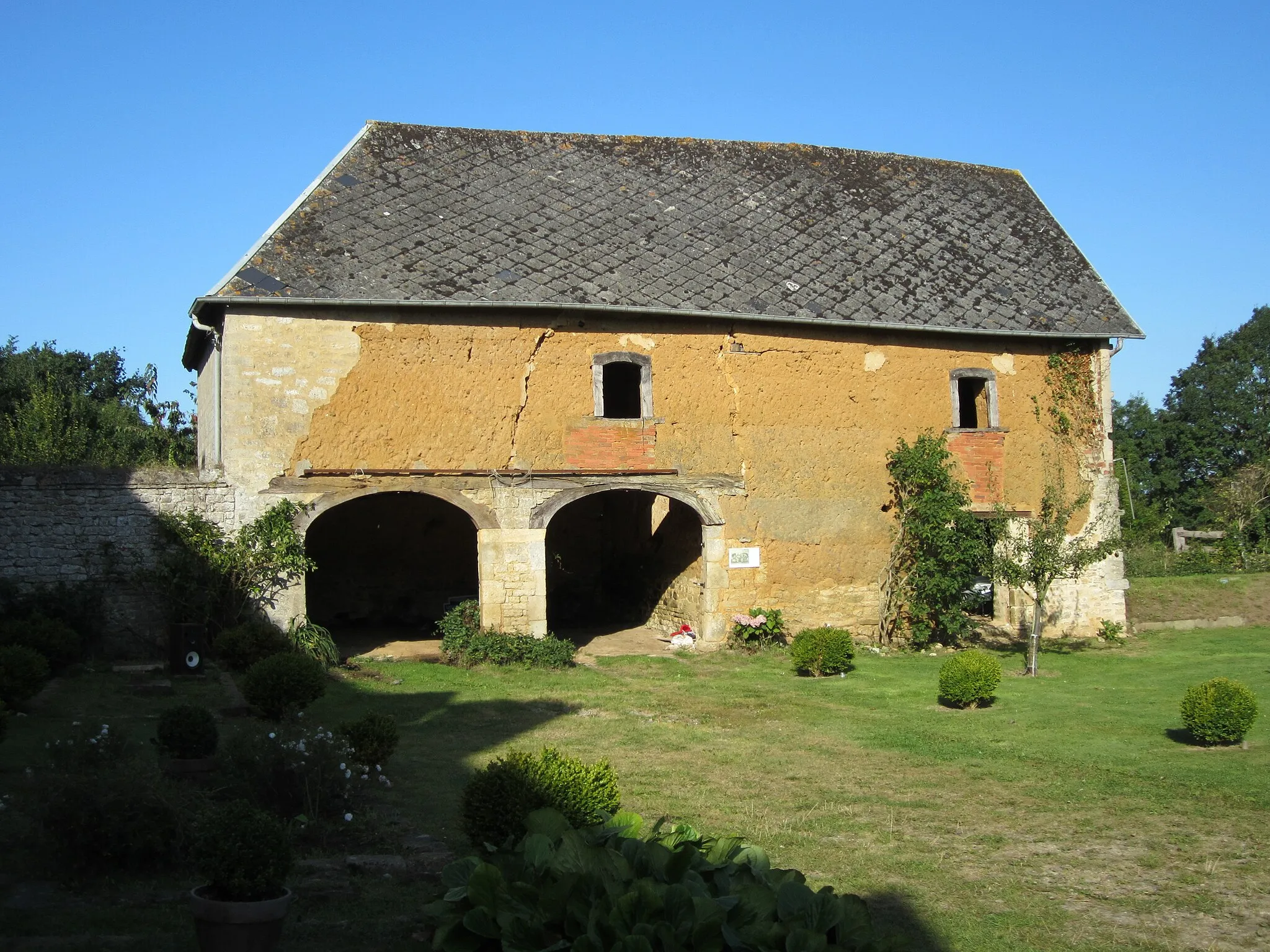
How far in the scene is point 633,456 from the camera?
16.6 metres

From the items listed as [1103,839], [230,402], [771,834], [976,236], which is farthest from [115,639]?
[976,236]

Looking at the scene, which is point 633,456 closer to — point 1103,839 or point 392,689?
point 392,689

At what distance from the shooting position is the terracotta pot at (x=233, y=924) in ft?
15.9

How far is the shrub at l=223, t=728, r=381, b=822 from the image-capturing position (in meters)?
7.44

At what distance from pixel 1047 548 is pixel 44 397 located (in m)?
20.7

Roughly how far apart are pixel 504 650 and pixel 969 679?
6.06 m

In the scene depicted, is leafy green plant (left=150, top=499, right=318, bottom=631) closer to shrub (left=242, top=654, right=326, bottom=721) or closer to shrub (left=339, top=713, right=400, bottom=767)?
shrub (left=242, top=654, right=326, bottom=721)

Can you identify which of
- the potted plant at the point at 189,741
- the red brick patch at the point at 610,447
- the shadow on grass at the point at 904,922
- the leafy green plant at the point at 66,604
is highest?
the red brick patch at the point at 610,447

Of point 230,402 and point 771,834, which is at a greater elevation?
point 230,402

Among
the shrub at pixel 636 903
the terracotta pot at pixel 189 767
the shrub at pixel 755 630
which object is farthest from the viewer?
the shrub at pixel 755 630

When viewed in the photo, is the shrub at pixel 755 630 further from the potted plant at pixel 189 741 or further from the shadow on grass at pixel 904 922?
the shadow on grass at pixel 904 922

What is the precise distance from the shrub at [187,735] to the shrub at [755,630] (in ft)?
31.2

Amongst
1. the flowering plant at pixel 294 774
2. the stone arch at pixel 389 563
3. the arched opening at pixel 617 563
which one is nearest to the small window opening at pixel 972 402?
the arched opening at pixel 617 563

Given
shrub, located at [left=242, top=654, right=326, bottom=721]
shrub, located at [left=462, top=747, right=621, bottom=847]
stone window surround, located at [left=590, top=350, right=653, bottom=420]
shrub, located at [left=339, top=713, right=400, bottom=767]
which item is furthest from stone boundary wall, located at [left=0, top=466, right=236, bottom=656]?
shrub, located at [left=462, top=747, right=621, bottom=847]
